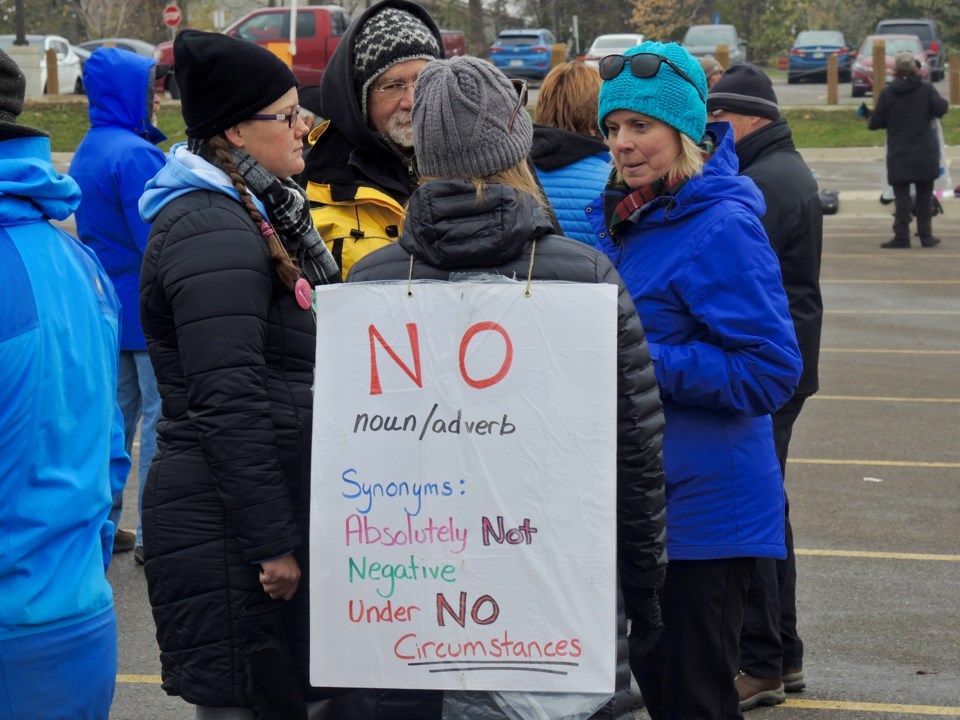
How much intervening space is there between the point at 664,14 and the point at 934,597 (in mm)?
46264

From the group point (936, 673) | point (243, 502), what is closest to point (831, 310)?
point (936, 673)

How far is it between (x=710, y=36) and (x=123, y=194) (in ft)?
118

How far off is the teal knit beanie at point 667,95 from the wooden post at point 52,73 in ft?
104

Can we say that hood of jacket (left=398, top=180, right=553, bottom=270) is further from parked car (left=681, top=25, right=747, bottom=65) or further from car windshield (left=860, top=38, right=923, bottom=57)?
parked car (left=681, top=25, right=747, bottom=65)

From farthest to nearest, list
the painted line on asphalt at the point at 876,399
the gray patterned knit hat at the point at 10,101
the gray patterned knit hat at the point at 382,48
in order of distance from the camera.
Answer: the painted line on asphalt at the point at 876,399 < the gray patterned knit hat at the point at 382,48 < the gray patterned knit hat at the point at 10,101

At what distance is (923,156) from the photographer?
16078 mm

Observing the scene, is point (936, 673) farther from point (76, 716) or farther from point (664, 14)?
point (664, 14)

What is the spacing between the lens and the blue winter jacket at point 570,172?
472cm

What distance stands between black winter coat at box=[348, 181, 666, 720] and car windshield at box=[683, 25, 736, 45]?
38.2 meters

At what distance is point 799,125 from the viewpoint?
28.6m

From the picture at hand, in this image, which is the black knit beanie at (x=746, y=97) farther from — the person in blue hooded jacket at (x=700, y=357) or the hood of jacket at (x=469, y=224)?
the hood of jacket at (x=469, y=224)

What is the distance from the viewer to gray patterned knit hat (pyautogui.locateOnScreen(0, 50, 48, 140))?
2622 millimetres

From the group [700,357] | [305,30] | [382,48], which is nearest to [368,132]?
[382,48]

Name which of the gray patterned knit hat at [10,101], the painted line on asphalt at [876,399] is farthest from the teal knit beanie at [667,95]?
the painted line on asphalt at [876,399]
